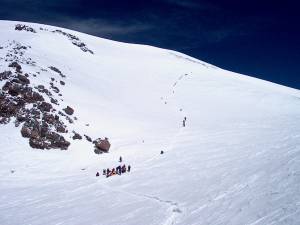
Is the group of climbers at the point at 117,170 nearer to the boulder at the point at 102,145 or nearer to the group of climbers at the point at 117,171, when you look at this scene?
the group of climbers at the point at 117,171

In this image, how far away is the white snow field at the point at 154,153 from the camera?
17.2 meters

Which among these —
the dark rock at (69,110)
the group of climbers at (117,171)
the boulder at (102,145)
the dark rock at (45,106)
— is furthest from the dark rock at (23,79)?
the group of climbers at (117,171)

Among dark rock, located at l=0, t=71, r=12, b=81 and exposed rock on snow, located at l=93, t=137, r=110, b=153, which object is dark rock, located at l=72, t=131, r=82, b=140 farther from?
dark rock, located at l=0, t=71, r=12, b=81

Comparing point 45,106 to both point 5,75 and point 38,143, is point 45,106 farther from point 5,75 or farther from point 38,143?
point 5,75

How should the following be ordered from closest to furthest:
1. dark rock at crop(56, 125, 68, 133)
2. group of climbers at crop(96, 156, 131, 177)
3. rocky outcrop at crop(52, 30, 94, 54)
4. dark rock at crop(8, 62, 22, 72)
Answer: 1. group of climbers at crop(96, 156, 131, 177)
2. dark rock at crop(56, 125, 68, 133)
3. dark rock at crop(8, 62, 22, 72)
4. rocky outcrop at crop(52, 30, 94, 54)

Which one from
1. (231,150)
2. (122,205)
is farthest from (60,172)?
(231,150)

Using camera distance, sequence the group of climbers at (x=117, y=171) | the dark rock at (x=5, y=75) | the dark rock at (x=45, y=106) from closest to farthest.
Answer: the group of climbers at (x=117, y=171)
the dark rock at (x=45, y=106)
the dark rock at (x=5, y=75)

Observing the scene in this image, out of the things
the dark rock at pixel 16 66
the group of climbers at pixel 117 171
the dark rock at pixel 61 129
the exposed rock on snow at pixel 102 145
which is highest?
the dark rock at pixel 16 66

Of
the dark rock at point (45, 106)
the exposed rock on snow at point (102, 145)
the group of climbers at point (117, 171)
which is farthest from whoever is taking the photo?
the dark rock at point (45, 106)

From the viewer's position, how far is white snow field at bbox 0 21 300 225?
56.4ft

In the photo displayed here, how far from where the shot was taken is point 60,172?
95.5ft

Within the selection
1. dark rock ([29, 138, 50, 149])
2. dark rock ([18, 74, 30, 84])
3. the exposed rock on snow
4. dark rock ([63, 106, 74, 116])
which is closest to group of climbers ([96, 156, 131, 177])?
the exposed rock on snow

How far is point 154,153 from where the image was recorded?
32281 millimetres

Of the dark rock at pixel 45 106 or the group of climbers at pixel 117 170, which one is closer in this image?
the group of climbers at pixel 117 170
